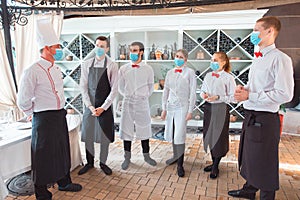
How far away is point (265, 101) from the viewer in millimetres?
1587

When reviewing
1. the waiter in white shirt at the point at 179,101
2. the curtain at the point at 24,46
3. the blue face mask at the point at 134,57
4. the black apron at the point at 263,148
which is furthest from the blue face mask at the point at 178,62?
the curtain at the point at 24,46

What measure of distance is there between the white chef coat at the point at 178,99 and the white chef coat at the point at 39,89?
0.99m

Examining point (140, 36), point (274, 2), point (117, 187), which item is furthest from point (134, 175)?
point (274, 2)

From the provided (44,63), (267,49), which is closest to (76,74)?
(44,63)

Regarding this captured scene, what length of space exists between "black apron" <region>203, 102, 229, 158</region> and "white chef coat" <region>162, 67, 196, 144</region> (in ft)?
0.77

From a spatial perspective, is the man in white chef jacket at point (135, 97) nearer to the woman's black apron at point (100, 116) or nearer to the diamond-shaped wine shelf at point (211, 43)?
the woman's black apron at point (100, 116)

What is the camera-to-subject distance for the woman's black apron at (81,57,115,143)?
2232mm

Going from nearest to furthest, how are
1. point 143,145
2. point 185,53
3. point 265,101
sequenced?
point 265,101, point 185,53, point 143,145

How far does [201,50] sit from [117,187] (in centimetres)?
169

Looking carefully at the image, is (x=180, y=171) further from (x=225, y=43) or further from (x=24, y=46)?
(x=24, y=46)

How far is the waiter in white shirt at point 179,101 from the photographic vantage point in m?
2.19

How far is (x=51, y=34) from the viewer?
5.97 ft

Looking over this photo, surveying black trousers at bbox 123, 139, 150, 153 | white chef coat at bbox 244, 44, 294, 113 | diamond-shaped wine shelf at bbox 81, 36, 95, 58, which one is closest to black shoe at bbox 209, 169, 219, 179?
black trousers at bbox 123, 139, 150, 153

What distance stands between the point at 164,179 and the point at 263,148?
3.44 feet
